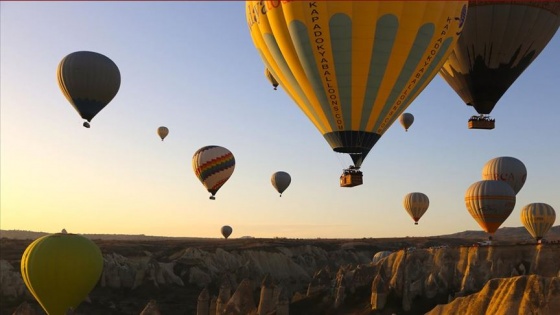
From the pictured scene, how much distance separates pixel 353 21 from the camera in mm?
34625

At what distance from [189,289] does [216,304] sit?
26878 millimetres

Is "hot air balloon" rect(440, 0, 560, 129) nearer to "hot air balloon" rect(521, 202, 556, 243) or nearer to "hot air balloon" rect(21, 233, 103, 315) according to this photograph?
"hot air balloon" rect(21, 233, 103, 315)

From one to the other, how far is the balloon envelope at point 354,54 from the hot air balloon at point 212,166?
129 ft

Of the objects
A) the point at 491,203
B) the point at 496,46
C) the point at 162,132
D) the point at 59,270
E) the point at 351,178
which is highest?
the point at 162,132

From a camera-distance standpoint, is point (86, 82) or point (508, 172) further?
point (508, 172)

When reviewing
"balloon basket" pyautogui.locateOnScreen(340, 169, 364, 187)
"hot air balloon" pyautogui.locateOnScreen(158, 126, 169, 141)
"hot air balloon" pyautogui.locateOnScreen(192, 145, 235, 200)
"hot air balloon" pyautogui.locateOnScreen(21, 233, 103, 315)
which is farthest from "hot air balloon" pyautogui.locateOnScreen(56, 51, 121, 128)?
"hot air balloon" pyautogui.locateOnScreen(158, 126, 169, 141)

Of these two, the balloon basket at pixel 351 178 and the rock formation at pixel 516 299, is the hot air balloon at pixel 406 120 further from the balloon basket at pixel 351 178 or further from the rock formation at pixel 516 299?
the balloon basket at pixel 351 178

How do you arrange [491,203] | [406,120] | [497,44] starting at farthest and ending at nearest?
1. [406,120]
2. [491,203]
3. [497,44]

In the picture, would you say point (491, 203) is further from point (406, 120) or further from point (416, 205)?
point (416, 205)

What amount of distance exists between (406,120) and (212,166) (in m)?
28.9

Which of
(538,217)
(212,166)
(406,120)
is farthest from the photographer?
(406,120)

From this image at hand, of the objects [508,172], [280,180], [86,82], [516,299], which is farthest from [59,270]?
[280,180]

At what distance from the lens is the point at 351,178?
126 ft

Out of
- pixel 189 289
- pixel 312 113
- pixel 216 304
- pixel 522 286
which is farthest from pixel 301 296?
Result: pixel 312 113
